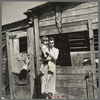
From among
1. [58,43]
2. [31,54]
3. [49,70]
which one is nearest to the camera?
[49,70]

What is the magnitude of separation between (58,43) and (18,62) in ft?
7.24

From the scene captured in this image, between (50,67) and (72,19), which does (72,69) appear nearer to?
(50,67)

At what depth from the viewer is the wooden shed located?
6989mm

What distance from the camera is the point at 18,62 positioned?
29.5 feet

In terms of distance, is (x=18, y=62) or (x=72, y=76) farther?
(x=18, y=62)

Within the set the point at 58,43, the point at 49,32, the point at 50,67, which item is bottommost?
the point at 50,67

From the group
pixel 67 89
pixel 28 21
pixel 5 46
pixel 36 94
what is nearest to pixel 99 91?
pixel 67 89

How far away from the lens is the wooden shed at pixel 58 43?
6.99 m

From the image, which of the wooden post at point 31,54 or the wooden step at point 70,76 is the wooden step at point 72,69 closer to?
the wooden step at point 70,76

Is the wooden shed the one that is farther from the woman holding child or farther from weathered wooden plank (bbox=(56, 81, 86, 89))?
the woman holding child

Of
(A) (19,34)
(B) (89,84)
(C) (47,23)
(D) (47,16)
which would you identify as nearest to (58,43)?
(A) (19,34)

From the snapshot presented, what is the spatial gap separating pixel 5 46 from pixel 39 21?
2.55 m

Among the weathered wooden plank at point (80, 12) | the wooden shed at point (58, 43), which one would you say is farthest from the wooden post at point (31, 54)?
the weathered wooden plank at point (80, 12)

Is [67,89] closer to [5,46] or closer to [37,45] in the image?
[37,45]
